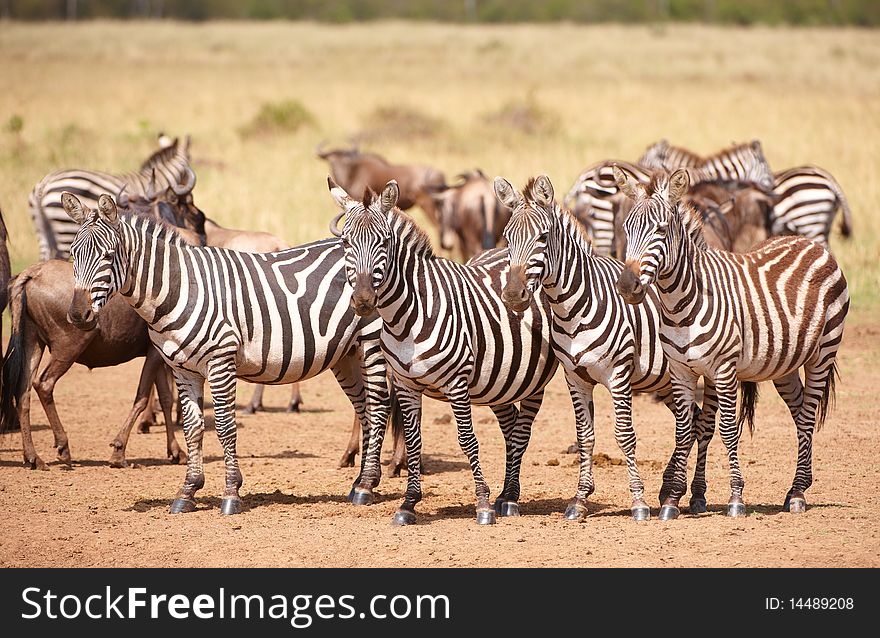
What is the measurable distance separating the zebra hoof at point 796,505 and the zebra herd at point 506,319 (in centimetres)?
1

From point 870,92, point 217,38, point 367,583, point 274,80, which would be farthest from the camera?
point 217,38

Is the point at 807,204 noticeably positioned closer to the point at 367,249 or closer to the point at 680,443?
the point at 680,443

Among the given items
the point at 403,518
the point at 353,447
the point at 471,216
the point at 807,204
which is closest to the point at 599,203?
the point at 471,216

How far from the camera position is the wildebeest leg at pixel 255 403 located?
12594mm

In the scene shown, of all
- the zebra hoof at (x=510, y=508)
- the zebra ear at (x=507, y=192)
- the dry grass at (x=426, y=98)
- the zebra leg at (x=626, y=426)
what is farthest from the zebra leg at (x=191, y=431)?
the dry grass at (x=426, y=98)

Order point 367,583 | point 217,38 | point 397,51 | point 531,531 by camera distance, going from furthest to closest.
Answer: point 217,38, point 397,51, point 531,531, point 367,583

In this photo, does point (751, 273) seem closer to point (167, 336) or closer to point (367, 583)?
point (367, 583)

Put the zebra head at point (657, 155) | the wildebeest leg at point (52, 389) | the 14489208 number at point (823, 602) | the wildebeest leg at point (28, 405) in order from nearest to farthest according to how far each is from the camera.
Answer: the 14489208 number at point (823, 602) < the wildebeest leg at point (28, 405) < the wildebeest leg at point (52, 389) < the zebra head at point (657, 155)

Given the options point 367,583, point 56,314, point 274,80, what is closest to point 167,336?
point 56,314

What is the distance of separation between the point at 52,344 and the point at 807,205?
10675 mm

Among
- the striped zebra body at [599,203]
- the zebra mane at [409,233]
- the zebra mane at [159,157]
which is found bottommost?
the zebra mane at [409,233]

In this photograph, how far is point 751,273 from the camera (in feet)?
26.7

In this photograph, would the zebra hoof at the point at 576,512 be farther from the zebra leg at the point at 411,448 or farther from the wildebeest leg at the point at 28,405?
the wildebeest leg at the point at 28,405

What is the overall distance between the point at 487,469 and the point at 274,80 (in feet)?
114
